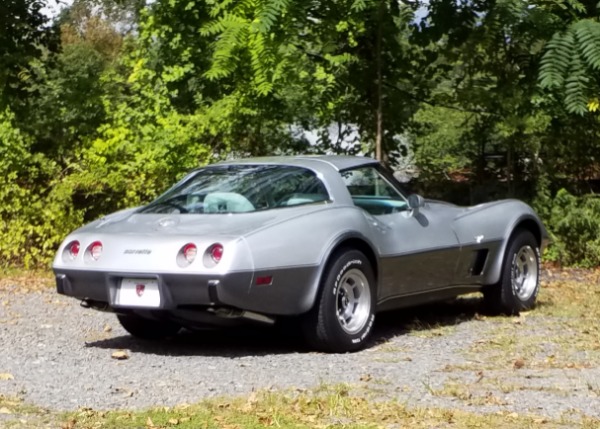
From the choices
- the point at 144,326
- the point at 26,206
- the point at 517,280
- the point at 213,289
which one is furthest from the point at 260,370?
the point at 26,206

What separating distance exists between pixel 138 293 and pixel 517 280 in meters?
3.85

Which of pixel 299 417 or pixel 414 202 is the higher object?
pixel 414 202

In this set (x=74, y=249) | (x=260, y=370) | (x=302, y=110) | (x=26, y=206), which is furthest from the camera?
(x=302, y=110)

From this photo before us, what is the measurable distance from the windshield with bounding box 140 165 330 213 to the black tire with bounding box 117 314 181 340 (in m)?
0.83

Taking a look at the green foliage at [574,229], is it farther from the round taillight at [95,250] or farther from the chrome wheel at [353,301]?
the round taillight at [95,250]

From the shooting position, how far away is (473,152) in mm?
16406

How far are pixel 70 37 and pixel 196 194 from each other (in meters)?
32.0

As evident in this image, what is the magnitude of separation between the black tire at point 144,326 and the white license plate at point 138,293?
2.89 ft

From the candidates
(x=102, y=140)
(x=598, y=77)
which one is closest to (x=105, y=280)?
(x=598, y=77)

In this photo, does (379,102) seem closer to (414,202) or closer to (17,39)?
(17,39)

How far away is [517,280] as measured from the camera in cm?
1038

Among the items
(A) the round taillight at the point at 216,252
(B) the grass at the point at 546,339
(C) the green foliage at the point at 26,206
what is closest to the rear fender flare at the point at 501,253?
(B) the grass at the point at 546,339

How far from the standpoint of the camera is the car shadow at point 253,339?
842cm

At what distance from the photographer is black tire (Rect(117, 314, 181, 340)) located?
8.94 meters
